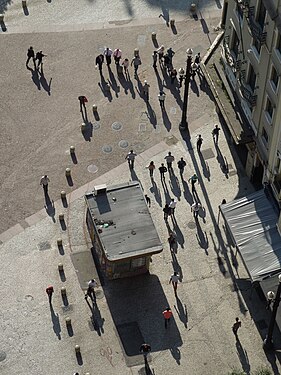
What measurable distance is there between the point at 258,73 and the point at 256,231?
34.7ft

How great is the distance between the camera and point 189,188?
69.4m

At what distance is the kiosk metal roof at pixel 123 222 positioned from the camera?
200ft

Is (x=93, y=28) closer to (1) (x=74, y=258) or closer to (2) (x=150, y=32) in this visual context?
(2) (x=150, y=32)

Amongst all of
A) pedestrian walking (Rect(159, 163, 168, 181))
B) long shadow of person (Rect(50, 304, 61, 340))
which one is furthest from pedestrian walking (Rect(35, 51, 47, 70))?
long shadow of person (Rect(50, 304, 61, 340))

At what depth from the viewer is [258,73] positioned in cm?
6288

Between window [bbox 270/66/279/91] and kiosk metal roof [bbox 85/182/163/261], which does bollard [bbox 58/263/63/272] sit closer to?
kiosk metal roof [bbox 85/182/163/261]

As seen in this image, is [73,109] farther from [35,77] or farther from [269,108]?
[269,108]

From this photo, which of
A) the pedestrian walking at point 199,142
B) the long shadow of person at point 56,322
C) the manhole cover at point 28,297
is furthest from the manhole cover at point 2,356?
the pedestrian walking at point 199,142

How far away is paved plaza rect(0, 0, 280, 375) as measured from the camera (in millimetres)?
59875

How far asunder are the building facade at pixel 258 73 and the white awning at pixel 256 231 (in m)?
1.39

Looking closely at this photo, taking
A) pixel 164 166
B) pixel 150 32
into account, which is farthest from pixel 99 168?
pixel 150 32

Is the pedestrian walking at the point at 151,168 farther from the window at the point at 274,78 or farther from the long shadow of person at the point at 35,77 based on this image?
the long shadow of person at the point at 35,77

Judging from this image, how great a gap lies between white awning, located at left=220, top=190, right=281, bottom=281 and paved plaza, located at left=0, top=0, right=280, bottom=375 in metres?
2.84

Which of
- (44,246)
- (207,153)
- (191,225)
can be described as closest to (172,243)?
(191,225)
